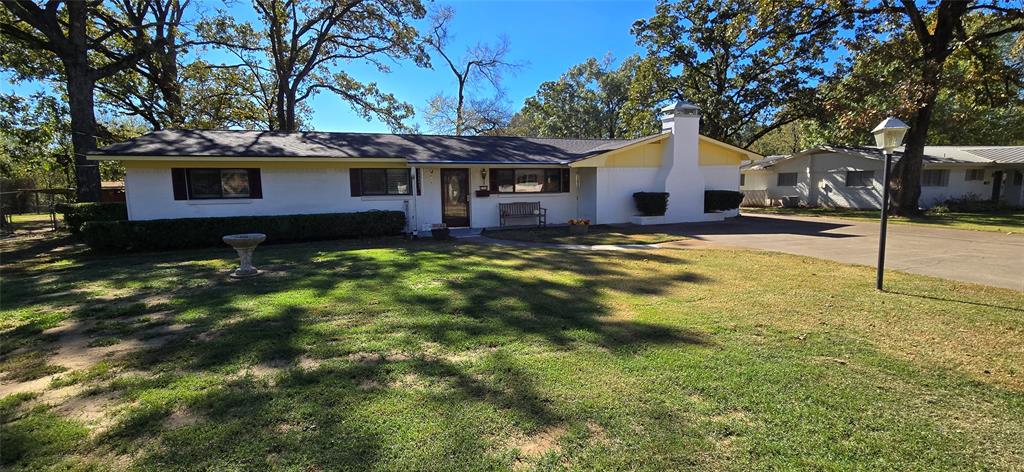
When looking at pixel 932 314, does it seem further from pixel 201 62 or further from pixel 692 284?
pixel 201 62

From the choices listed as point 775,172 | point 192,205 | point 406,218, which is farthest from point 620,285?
point 775,172

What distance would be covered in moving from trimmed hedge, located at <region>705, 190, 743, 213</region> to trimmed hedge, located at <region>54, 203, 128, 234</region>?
18889 mm

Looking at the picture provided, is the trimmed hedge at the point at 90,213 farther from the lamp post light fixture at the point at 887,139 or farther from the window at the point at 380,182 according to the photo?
the lamp post light fixture at the point at 887,139

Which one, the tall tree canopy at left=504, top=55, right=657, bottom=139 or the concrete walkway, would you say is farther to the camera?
the tall tree canopy at left=504, top=55, right=657, bottom=139

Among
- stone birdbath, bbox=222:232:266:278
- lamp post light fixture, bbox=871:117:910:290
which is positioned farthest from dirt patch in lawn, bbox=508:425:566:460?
stone birdbath, bbox=222:232:266:278

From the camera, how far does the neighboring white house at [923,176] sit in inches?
854

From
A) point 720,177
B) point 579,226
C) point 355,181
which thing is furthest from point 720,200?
point 355,181

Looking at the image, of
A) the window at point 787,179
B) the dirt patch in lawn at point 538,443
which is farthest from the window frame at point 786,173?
the dirt patch in lawn at point 538,443

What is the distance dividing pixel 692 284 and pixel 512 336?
3533 mm

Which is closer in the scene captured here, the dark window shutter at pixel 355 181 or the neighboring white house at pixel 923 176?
the dark window shutter at pixel 355 181

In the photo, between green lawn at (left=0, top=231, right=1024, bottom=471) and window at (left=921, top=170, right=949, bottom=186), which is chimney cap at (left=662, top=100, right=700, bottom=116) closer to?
green lawn at (left=0, top=231, right=1024, bottom=471)

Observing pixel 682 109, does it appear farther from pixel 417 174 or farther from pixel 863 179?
pixel 863 179

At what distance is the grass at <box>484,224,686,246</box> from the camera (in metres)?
11.5

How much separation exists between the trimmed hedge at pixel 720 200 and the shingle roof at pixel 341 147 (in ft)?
16.3
